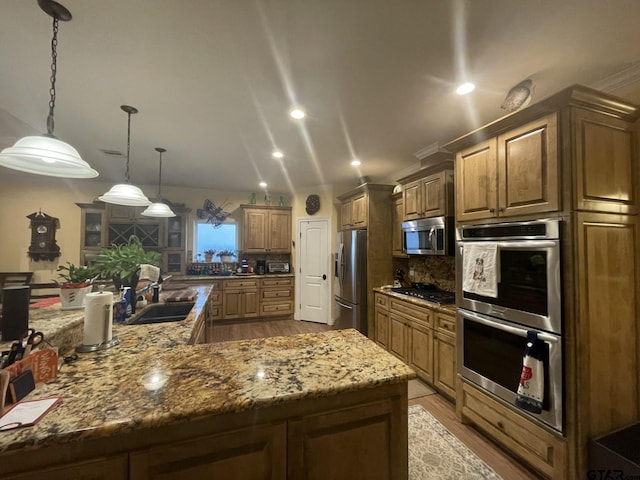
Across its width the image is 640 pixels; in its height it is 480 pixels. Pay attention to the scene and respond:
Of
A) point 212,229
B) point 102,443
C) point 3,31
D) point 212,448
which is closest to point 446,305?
point 212,448

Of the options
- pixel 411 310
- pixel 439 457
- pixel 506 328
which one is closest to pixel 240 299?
pixel 411 310

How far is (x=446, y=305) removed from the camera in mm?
A: 2602

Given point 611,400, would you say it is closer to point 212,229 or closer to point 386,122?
point 386,122

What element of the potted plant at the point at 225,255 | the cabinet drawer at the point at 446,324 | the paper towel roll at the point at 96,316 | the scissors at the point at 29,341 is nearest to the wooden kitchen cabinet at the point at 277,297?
the potted plant at the point at 225,255

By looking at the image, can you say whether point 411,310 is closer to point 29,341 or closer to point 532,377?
point 532,377

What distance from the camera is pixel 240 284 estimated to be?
16.9 ft

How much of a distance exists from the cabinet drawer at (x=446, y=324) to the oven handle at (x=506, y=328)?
27 cm

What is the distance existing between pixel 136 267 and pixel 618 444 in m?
3.31

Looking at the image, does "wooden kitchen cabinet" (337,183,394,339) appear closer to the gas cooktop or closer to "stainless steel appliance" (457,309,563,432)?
the gas cooktop

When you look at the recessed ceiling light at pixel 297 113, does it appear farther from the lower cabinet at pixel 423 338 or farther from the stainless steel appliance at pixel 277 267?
the stainless steel appliance at pixel 277 267

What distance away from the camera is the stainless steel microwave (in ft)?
9.31

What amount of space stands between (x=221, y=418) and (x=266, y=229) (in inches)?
187

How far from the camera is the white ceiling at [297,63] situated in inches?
54.2

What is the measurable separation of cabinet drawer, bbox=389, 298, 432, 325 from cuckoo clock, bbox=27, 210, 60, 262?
5813 millimetres
